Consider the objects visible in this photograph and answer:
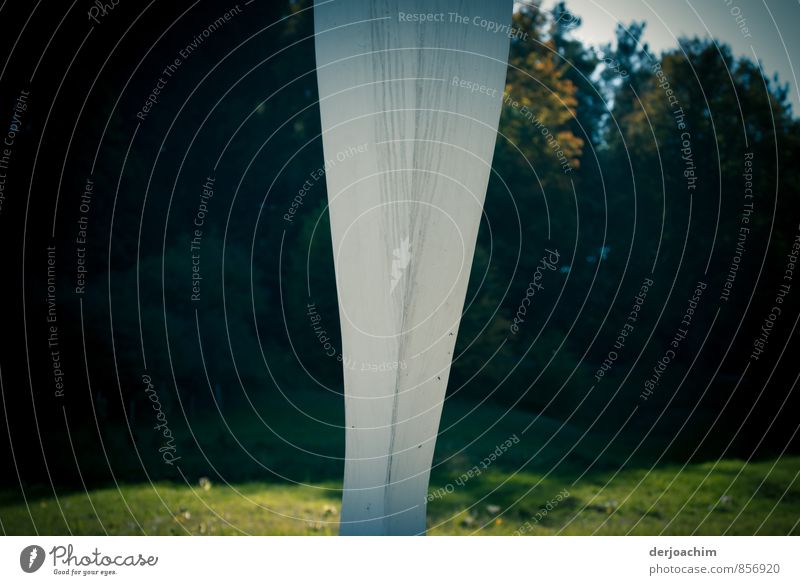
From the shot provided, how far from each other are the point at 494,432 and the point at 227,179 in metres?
3.19

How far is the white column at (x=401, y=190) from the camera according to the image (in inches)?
88.1

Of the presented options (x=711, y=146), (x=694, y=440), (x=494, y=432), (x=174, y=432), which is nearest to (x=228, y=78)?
(x=174, y=432)

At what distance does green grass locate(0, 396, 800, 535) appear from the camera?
454cm

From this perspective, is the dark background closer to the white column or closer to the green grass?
the green grass

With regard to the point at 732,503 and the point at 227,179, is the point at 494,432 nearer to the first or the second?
the point at 732,503

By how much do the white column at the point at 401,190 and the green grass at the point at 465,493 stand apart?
240cm

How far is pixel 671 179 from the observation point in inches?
289
